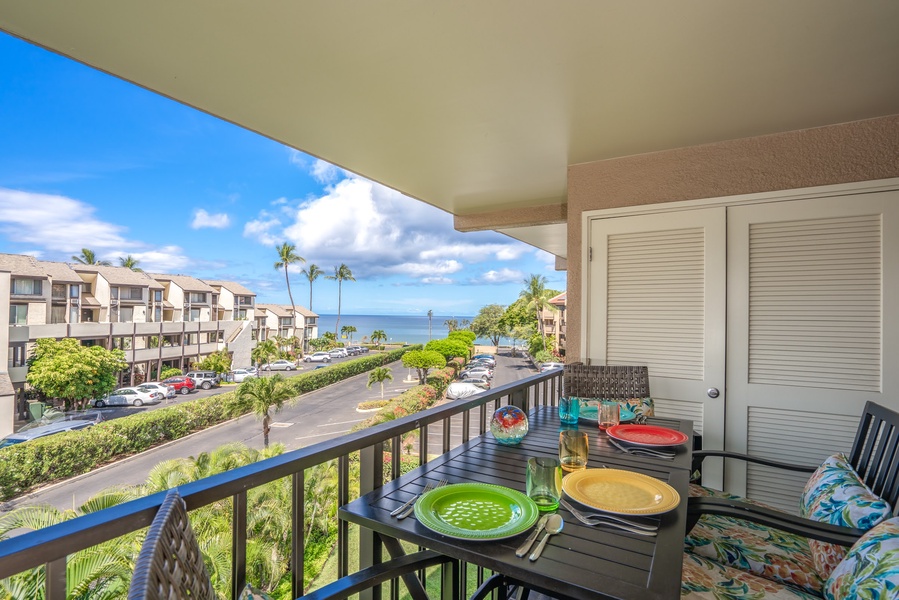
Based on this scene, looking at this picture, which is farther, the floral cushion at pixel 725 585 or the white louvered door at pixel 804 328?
the white louvered door at pixel 804 328

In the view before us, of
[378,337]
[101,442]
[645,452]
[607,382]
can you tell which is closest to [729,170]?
[607,382]

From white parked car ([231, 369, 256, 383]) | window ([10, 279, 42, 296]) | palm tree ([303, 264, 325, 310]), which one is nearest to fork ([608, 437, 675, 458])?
window ([10, 279, 42, 296])

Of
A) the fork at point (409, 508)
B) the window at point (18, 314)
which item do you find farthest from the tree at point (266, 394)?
the fork at point (409, 508)

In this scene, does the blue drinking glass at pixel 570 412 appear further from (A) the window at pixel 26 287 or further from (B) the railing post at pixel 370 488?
(A) the window at pixel 26 287

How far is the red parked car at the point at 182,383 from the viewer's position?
1953 centimetres

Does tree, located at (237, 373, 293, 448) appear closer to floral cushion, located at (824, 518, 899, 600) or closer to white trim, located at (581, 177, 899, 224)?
white trim, located at (581, 177, 899, 224)

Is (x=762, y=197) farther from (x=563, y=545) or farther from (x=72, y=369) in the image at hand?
(x=72, y=369)

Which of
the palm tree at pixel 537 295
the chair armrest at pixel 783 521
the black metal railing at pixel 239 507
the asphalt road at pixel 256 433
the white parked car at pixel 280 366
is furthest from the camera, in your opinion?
the palm tree at pixel 537 295

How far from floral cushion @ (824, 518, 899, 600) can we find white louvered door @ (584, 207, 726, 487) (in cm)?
172

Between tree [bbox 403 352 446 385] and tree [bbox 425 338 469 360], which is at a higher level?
tree [bbox 425 338 469 360]

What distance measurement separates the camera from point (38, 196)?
26.8m

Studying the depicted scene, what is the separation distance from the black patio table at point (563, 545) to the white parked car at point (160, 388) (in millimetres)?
21157

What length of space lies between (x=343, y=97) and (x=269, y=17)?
0.61 meters

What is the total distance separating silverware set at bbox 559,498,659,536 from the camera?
3.36 ft
